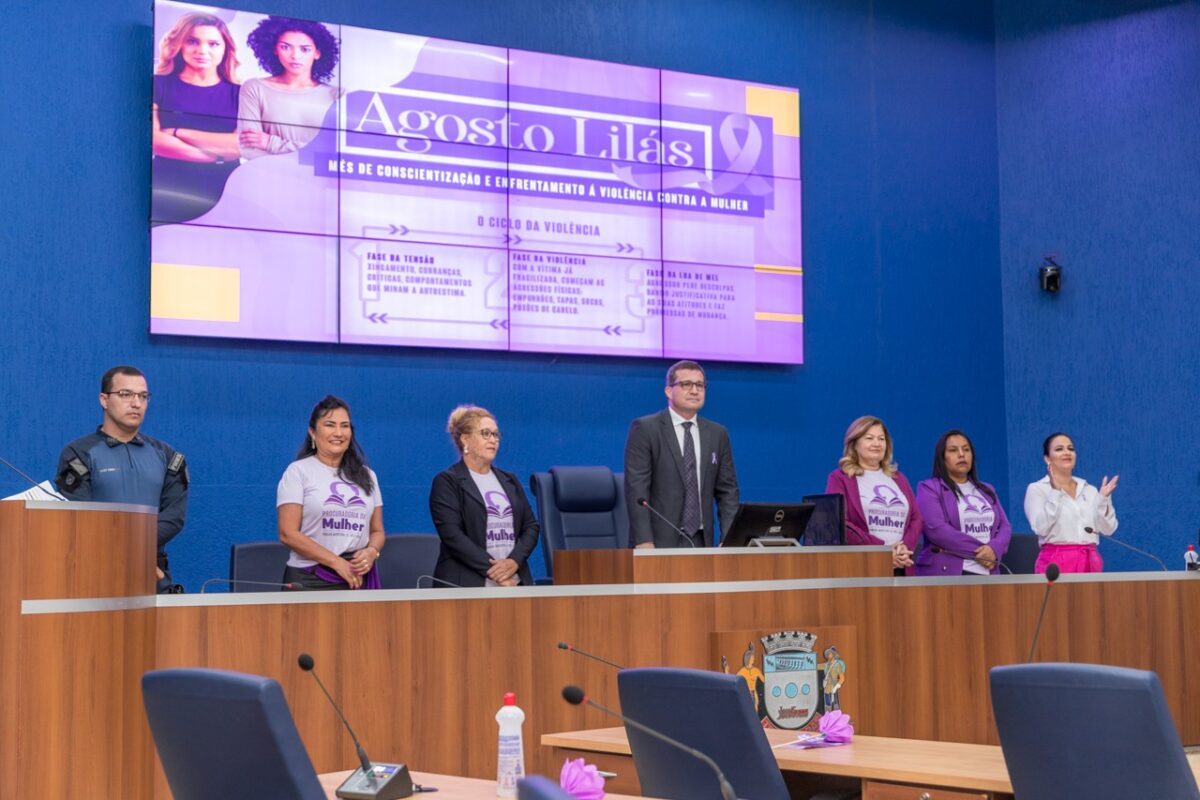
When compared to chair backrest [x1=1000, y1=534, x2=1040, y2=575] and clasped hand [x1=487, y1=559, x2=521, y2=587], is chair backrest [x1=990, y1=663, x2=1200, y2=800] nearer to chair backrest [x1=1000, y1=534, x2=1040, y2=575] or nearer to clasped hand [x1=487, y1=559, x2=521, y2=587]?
clasped hand [x1=487, y1=559, x2=521, y2=587]

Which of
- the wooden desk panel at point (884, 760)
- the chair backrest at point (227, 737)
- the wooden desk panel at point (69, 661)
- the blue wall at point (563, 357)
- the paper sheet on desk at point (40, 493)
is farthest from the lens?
the blue wall at point (563, 357)

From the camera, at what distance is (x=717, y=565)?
5.05 m

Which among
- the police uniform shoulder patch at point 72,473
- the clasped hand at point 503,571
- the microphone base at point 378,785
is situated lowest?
the microphone base at point 378,785

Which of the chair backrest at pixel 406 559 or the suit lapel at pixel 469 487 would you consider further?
the chair backrest at pixel 406 559

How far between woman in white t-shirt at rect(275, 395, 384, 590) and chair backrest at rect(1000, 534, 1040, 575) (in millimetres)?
3495

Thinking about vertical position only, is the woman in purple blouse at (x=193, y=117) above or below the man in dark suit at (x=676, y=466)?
above

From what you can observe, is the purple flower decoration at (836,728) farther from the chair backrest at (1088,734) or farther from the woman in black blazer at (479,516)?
the woman in black blazer at (479,516)

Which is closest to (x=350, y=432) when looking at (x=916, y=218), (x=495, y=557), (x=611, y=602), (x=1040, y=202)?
(x=495, y=557)

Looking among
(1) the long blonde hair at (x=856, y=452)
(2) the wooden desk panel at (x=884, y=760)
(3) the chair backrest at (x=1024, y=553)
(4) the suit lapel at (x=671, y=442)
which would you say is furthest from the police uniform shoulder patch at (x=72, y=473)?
(3) the chair backrest at (x=1024, y=553)

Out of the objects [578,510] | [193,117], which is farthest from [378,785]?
[193,117]

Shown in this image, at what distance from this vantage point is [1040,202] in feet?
30.5

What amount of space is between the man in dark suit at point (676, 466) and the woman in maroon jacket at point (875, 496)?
509mm

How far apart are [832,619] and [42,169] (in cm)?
402

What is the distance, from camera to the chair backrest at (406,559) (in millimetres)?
6219
